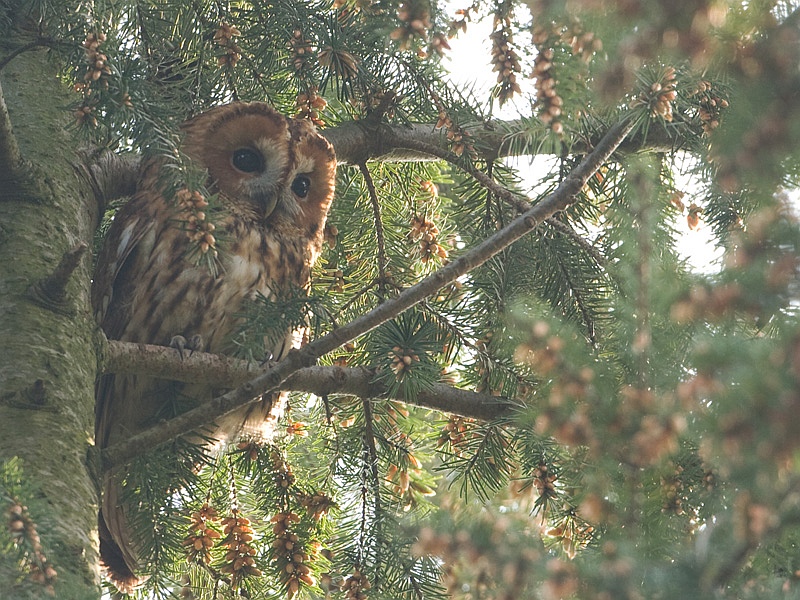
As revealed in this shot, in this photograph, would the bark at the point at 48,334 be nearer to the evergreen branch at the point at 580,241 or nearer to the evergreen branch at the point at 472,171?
the evergreen branch at the point at 472,171

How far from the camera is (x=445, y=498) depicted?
8.93 feet

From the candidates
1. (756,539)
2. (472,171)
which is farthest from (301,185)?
(756,539)

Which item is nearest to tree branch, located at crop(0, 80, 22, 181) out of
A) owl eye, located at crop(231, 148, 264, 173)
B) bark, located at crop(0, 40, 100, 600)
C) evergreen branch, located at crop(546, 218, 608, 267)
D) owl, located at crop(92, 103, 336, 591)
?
bark, located at crop(0, 40, 100, 600)

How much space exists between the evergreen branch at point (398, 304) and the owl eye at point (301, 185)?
1187 millimetres

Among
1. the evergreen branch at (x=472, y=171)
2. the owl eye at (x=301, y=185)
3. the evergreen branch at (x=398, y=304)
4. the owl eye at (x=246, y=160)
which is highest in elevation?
the owl eye at (x=246, y=160)

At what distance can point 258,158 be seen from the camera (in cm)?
307

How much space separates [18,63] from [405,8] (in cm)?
144

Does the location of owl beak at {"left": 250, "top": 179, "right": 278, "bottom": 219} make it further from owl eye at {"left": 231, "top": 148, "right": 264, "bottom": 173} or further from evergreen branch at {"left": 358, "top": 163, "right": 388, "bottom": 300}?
evergreen branch at {"left": 358, "top": 163, "right": 388, "bottom": 300}

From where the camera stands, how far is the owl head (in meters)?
2.97

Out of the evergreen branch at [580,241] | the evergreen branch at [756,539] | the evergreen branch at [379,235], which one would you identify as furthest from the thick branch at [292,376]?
the evergreen branch at [756,539]

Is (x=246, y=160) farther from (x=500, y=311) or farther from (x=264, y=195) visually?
(x=500, y=311)

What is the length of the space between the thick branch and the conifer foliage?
0.01m

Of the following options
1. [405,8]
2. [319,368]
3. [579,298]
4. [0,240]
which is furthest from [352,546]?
[405,8]

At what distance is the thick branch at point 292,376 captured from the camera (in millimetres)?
2141
